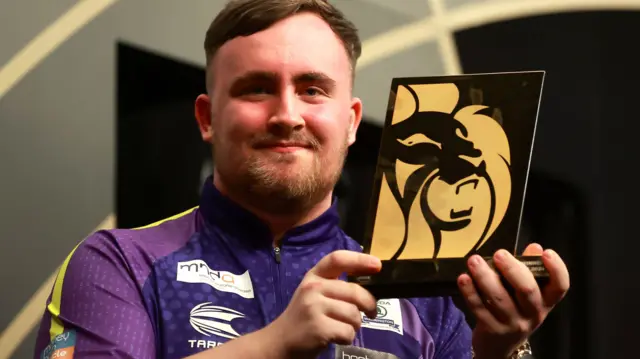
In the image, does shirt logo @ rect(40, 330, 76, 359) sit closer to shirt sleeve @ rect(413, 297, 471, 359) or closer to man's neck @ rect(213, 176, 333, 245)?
man's neck @ rect(213, 176, 333, 245)

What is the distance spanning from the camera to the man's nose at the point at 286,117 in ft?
3.72

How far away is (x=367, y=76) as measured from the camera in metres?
2.21

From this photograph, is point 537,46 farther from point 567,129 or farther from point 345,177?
point 345,177

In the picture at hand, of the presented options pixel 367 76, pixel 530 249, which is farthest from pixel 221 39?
pixel 367 76

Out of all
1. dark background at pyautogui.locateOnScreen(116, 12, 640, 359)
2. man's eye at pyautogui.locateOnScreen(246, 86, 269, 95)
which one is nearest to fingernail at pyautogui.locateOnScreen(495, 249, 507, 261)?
Answer: man's eye at pyautogui.locateOnScreen(246, 86, 269, 95)

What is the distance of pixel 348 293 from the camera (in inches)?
35.5

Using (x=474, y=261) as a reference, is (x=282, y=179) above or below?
above

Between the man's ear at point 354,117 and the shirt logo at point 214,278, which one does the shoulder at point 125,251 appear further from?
the man's ear at point 354,117

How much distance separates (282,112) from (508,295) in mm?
403

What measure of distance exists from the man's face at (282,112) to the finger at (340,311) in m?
0.31

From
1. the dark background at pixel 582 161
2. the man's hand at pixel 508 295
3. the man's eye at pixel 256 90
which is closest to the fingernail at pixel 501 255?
the man's hand at pixel 508 295

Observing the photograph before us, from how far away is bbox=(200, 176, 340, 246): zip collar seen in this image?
1.22 m

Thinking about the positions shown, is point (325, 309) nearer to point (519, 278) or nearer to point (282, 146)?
point (519, 278)

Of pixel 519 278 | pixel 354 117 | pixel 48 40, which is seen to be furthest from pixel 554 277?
pixel 48 40
